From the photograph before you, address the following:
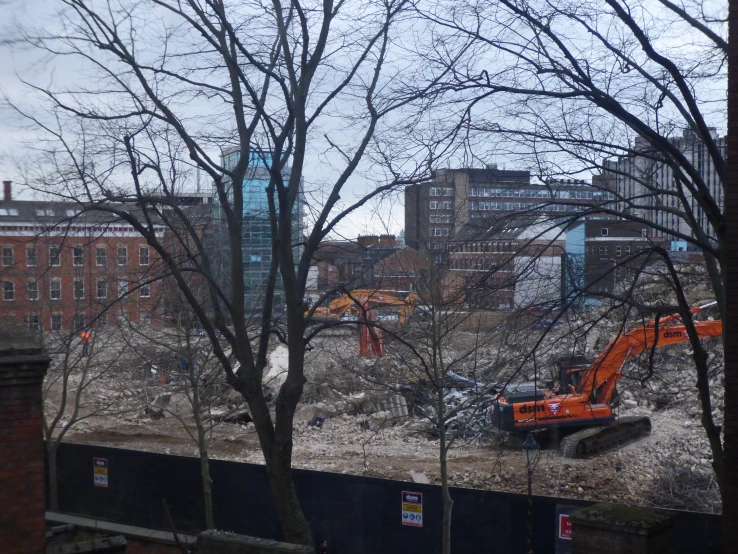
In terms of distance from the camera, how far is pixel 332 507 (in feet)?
50.7

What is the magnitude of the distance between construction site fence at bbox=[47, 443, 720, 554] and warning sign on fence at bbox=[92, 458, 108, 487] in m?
0.02

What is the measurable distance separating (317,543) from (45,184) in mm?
9338

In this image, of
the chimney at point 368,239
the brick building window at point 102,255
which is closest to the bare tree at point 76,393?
the brick building window at point 102,255

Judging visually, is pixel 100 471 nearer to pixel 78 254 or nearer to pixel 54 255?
pixel 78 254

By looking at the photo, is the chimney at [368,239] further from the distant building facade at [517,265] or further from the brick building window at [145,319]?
the brick building window at [145,319]

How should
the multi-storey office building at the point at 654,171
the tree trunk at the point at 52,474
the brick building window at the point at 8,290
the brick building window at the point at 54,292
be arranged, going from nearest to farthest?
the multi-storey office building at the point at 654,171 → the tree trunk at the point at 52,474 → the brick building window at the point at 8,290 → the brick building window at the point at 54,292

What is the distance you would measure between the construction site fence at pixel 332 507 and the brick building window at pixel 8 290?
4134 millimetres

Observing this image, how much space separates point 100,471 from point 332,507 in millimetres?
6526

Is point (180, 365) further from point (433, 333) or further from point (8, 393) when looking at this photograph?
point (8, 393)

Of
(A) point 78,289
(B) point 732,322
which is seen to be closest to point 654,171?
(B) point 732,322

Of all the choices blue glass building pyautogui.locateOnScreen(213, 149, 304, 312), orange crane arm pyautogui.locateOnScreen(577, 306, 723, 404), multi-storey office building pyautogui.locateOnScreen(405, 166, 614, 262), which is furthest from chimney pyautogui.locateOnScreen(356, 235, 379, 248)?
orange crane arm pyautogui.locateOnScreen(577, 306, 723, 404)

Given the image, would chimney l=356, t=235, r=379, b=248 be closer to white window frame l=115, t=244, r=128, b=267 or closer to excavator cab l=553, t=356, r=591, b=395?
white window frame l=115, t=244, r=128, b=267

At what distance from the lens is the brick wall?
266 inches

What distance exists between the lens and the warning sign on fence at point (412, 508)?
14.6 metres
